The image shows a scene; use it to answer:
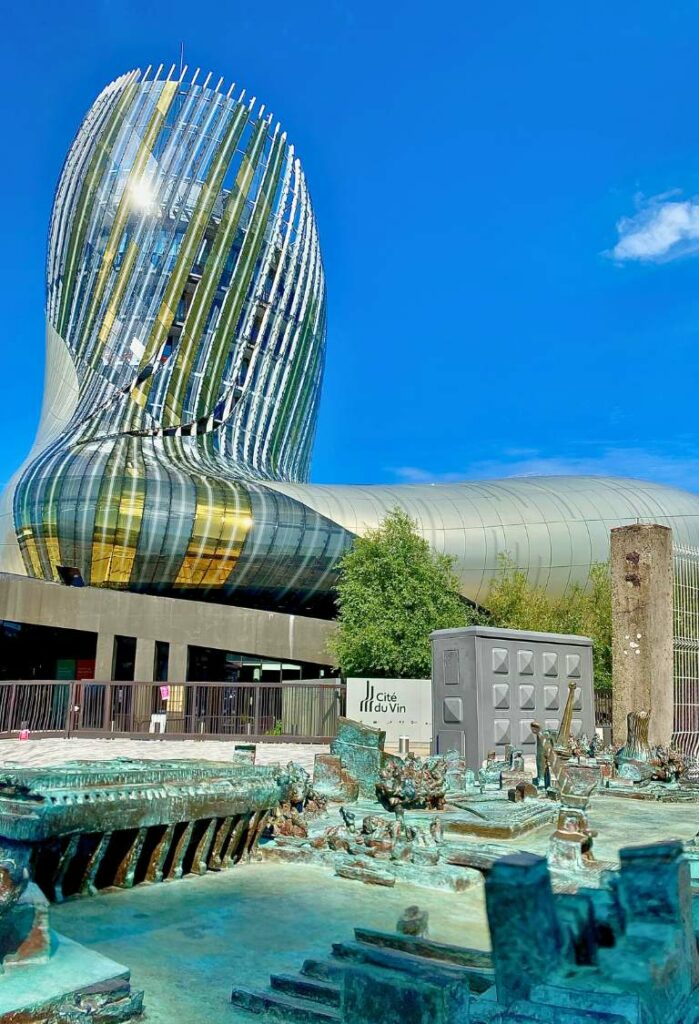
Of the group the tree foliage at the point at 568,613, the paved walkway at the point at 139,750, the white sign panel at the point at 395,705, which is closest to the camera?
the paved walkway at the point at 139,750

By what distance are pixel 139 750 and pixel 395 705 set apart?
535 cm

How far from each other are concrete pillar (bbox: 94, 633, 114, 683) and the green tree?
784cm

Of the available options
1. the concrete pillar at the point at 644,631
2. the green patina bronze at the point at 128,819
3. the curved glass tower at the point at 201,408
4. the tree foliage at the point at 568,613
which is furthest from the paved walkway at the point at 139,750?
the curved glass tower at the point at 201,408

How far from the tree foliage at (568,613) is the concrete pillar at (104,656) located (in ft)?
44.6

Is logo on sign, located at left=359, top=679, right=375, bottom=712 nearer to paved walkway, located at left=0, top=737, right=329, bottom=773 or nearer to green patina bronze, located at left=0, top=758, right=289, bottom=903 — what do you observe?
paved walkway, located at left=0, top=737, right=329, bottom=773

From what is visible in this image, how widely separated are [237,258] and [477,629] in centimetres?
3961

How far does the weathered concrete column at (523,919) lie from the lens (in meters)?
2.22

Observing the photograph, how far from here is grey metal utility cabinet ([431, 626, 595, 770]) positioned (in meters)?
11.7

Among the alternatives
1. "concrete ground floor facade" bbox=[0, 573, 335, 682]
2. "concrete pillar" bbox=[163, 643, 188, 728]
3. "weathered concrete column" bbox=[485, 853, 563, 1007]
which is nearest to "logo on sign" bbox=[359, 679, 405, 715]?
"concrete pillar" bbox=[163, 643, 188, 728]

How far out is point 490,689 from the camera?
470 inches

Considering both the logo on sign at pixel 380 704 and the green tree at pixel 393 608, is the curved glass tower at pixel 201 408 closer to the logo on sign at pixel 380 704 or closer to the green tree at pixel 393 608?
the green tree at pixel 393 608

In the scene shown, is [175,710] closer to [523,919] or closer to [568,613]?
[568,613]

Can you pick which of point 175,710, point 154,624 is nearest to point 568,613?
point 175,710

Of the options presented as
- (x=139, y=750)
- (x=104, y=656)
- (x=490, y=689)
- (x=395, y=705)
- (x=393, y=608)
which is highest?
(x=393, y=608)
